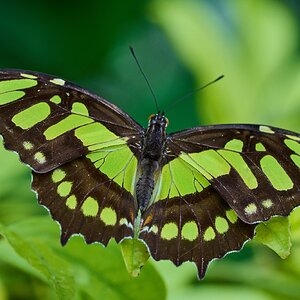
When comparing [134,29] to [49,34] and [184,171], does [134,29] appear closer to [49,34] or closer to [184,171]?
[49,34]

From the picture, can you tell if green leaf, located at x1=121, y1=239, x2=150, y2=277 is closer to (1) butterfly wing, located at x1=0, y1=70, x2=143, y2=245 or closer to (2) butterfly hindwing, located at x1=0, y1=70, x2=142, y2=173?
(1) butterfly wing, located at x1=0, y1=70, x2=143, y2=245

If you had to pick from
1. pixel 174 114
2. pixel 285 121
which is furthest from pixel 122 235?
pixel 174 114

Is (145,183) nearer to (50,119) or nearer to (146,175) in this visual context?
(146,175)

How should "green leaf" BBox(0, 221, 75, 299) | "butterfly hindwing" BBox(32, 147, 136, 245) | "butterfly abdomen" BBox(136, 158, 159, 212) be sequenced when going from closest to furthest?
1. "green leaf" BBox(0, 221, 75, 299)
2. "butterfly hindwing" BBox(32, 147, 136, 245)
3. "butterfly abdomen" BBox(136, 158, 159, 212)

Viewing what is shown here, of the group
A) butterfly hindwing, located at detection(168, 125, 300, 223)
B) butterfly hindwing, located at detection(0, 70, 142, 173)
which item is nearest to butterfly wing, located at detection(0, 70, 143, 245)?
butterfly hindwing, located at detection(0, 70, 142, 173)

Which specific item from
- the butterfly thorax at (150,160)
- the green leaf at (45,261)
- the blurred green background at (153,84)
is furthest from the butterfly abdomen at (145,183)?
the green leaf at (45,261)

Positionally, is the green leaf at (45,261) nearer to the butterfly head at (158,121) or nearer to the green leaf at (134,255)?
the green leaf at (134,255)
